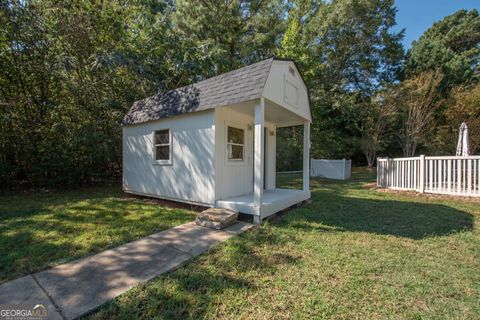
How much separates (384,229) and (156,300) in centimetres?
423

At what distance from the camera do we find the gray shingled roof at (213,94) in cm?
454

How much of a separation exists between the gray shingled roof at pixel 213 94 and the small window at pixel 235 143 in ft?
3.10

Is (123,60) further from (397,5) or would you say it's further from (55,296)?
(397,5)

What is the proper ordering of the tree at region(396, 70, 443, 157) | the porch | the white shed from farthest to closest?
the tree at region(396, 70, 443, 157) < the white shed < the porch

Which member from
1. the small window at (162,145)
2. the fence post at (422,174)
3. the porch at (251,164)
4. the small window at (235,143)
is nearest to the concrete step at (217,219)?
the porch at (251,164)

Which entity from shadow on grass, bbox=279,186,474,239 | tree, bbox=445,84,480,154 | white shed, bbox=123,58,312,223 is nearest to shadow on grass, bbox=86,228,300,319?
white shed, bbox=123,58,312,223

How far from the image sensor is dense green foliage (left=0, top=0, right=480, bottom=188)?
7.59 metres

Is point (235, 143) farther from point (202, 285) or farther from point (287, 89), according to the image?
point (202, 285)

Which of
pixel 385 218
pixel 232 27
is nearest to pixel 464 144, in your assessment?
pixel 385 218

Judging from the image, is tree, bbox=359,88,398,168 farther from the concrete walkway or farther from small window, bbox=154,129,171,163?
the concrete walkway

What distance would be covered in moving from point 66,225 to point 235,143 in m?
4.01

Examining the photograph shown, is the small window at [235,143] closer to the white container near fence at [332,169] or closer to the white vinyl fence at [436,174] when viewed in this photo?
the white vinyl fence at [436,174]

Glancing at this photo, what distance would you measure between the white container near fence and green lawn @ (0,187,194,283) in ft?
34.3

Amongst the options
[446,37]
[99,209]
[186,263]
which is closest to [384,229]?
[186,263]
